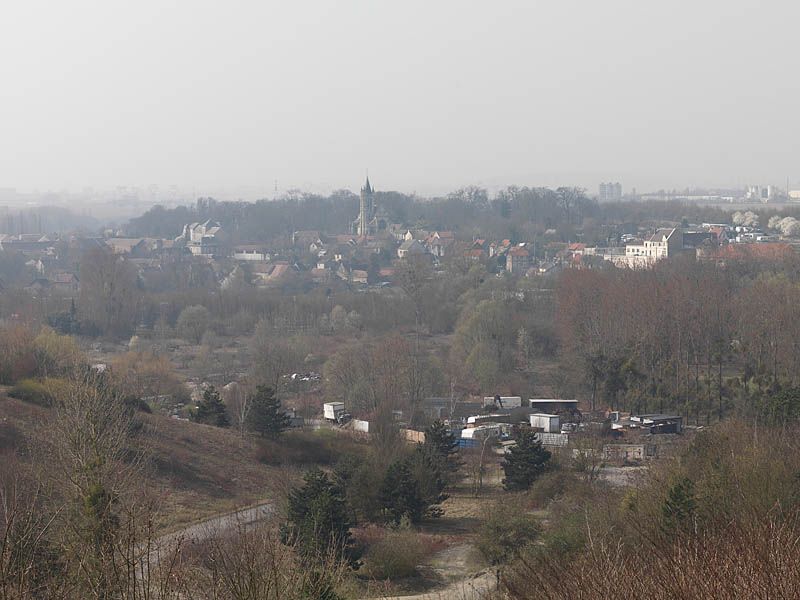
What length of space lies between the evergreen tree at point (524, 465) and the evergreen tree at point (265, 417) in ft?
16.7

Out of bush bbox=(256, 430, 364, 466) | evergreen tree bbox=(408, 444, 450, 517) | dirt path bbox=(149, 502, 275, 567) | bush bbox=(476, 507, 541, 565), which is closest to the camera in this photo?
bush bbox=(476, 507, 541, 565)

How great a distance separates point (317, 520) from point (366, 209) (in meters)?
73.4

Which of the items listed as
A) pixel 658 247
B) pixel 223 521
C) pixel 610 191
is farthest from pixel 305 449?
pixel 610 191

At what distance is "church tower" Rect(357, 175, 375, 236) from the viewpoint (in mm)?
85812

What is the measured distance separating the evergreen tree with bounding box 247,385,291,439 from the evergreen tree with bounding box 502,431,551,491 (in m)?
5.10

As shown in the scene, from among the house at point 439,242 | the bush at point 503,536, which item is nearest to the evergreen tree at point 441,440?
the bush at point 503,536

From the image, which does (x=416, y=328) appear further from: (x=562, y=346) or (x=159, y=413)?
(x=159, y=413)

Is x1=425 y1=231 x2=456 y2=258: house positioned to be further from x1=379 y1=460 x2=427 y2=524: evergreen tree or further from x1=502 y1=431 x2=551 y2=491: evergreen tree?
x1=379 y1=460 x2=427 y2=524: evergreen tree

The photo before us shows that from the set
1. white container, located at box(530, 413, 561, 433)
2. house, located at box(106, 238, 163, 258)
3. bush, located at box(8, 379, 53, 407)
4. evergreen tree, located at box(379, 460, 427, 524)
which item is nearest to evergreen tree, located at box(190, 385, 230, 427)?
bush, located at box(8, 379, 53, 407)

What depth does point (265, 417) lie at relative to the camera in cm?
2277

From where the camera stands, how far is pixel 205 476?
66.4 ft

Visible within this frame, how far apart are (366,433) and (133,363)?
9.21 m

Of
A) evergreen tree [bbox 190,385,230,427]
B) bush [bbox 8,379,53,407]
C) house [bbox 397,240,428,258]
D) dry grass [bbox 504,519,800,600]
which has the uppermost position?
dry grass [bbox 504,519,800,600]

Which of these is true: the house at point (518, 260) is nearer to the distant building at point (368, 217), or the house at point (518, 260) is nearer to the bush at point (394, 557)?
the distant building at point (368, 217)
